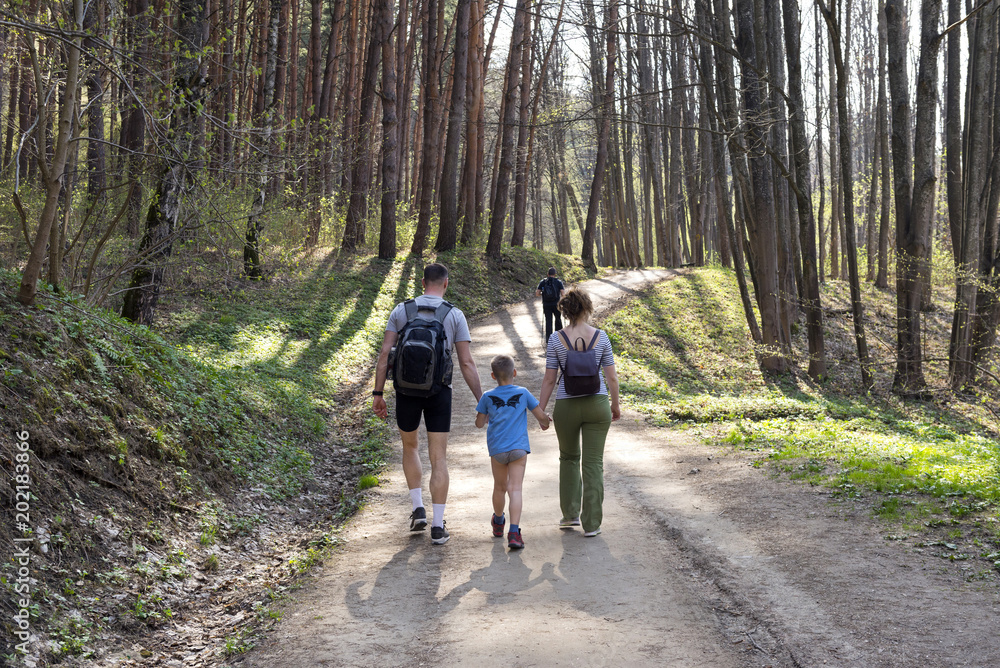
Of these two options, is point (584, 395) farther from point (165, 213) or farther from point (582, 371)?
point (165, 213)

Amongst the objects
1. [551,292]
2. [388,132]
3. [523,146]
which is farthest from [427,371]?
[523,146]

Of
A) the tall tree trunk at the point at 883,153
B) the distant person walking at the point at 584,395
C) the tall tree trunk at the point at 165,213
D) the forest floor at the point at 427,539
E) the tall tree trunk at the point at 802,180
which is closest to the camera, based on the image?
the forest floor at the point at 427,539

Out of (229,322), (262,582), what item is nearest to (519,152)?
(229,322)

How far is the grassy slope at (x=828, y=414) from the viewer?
6.37 meters

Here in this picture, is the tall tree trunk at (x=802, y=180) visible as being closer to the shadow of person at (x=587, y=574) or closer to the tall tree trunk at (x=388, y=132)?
the tall tree trunk at (x=388, y=132)

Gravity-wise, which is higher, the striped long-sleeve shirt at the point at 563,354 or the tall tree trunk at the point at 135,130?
the tall tree trunk at the point at 135,130

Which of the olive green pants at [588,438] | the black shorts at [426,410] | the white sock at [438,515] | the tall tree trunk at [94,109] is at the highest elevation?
the tall tree trunk at [94,109]

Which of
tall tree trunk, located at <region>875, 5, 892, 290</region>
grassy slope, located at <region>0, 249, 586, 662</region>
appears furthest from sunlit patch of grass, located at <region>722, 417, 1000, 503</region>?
tall tree trunk, located at <region>875, 5, 892, 290</region>

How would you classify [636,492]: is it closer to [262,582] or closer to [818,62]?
[262,582]

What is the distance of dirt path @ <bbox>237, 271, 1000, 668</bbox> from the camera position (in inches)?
157

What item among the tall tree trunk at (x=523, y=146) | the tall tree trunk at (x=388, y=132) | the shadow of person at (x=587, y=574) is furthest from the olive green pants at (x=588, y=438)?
the tall tree trunk at (x=523, y=146)

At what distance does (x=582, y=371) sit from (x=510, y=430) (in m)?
0.75

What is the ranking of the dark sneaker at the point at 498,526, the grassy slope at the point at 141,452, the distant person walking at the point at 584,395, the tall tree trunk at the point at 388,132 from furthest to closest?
the tall tree trunk at the point at 388,132
the dark sneaker at the point at 498,526
the distant person walking at the point at 584,395
the grassy slope at the point at 141,452

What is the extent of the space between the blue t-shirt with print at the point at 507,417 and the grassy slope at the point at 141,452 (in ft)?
5.63
